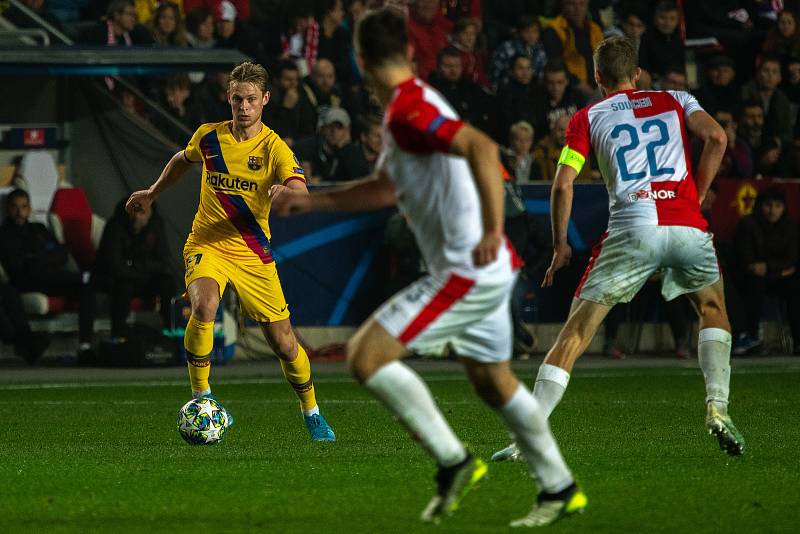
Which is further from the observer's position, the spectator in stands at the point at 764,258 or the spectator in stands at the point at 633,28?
the spectator in stands at the point at 633,28

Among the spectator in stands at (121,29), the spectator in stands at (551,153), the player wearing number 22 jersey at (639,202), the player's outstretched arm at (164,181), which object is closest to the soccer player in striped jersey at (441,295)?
the player wearing number 22 jersey at (639,202)

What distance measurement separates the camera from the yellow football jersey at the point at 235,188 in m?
9.79

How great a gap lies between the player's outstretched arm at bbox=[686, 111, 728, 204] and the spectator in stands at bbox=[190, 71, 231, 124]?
1010cm

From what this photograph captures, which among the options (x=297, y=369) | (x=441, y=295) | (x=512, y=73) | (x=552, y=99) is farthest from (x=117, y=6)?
(x=441, y=295)

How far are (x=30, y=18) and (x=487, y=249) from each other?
45.6ft

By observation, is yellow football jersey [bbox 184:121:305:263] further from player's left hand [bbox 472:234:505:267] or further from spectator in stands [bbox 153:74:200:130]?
spectator in stands [bbox 153:74:200:130]

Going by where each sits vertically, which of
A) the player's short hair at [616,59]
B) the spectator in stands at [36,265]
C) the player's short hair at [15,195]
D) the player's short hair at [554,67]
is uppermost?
the player's short hair at [616,59]

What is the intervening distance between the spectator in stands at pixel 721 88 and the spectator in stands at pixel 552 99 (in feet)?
6.10

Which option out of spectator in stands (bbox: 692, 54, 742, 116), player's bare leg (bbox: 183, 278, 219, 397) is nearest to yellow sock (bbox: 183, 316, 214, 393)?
player's bare leg (bbox: 183, 278, 219, 397)

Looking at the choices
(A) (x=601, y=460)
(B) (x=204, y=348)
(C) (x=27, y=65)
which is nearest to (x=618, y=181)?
(A) (x=601, y=460)

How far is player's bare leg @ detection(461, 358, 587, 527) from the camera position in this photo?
19.8ft

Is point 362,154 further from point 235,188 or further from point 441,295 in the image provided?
point 441,295

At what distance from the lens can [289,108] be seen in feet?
59.9

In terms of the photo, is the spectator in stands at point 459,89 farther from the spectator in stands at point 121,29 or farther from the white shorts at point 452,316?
the white shorts at point 452,316
